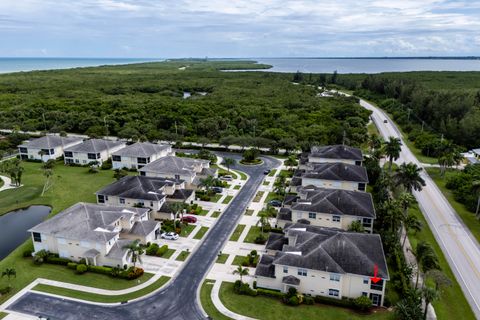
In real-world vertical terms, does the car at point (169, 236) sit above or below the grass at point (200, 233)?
above

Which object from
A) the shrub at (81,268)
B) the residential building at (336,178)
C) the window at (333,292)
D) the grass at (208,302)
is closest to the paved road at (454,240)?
the residential building at (336,178)

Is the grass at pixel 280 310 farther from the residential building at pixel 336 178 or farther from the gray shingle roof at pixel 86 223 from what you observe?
the residential building at pixel 336 178

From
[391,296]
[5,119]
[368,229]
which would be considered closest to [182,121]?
[5,119]

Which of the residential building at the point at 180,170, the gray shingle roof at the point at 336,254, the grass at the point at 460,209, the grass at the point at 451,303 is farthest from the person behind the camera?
the residential building at the point at 180,170

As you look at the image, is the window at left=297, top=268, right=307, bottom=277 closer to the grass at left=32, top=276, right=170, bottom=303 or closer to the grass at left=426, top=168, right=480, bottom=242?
the grass at left=32, top=276, right=170, bottom=303

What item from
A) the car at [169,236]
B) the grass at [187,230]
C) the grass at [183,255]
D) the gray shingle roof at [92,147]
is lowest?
the grass at [183,255]

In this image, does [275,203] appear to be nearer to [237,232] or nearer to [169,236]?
[237,232]

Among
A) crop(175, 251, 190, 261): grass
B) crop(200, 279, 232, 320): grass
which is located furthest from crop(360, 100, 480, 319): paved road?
crop(175, 251, 190, 261): grass
